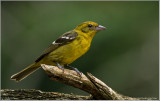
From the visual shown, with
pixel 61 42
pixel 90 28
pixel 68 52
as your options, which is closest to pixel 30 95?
pixel 68 52

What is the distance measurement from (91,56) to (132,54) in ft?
3.56

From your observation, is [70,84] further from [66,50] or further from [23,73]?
[23,73]

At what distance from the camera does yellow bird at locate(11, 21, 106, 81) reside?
5856mm

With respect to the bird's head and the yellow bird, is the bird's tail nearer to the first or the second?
the yellow bird

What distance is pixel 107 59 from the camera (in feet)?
28.5

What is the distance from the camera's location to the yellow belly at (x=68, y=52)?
5840mm

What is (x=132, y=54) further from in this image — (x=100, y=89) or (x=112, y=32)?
(x=100, y=89)

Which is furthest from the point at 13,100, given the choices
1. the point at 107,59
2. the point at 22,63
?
the point at 107,59

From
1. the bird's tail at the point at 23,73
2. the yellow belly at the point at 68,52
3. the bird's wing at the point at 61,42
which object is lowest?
the bird's tail at the point at 23,73

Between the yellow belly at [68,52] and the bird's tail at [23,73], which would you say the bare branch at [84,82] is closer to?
the yellow belly at [68,52]

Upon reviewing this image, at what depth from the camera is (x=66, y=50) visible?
5.87 meters

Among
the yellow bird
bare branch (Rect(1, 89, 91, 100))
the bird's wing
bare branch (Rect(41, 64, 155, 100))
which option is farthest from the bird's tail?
bare branch (Rect(41, 64, 155, 100))

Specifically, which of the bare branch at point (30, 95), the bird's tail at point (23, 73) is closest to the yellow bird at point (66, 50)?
the bird's tail at point (23, 73)

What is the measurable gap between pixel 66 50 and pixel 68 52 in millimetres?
56
